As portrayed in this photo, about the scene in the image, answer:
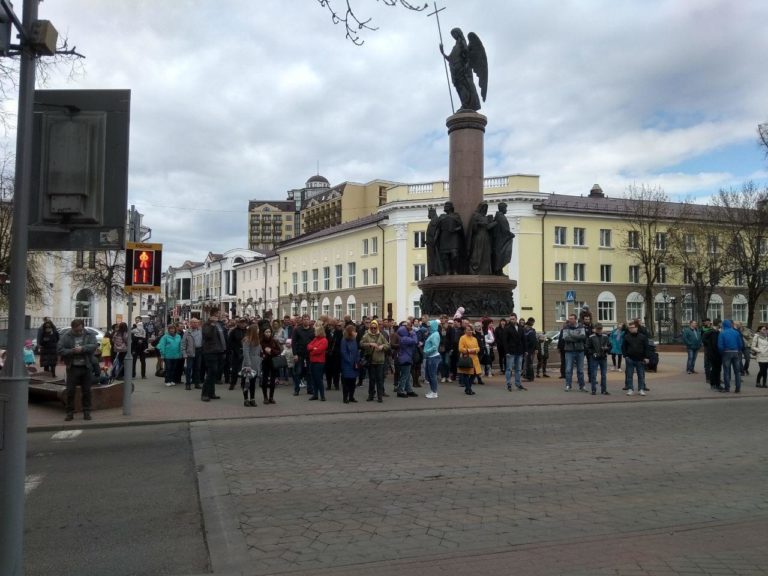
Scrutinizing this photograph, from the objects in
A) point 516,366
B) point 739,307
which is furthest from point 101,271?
point 739,307

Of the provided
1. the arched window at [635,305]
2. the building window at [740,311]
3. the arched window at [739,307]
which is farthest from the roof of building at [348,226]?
the building window at [740,311]

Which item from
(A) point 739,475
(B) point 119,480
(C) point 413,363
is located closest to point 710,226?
(C) point 413,363

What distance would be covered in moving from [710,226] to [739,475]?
50.5 m

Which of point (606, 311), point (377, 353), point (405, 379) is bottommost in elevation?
point (405, 379)

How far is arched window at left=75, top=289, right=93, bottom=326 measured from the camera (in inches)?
2709

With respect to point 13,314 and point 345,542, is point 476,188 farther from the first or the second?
point 13,314

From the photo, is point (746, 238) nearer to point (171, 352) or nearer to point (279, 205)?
point (171, 352)

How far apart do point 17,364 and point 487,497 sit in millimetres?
4618

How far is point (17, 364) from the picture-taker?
12.6 ft

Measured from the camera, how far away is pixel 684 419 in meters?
12.5

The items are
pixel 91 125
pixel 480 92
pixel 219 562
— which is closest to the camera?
pixel 91 125

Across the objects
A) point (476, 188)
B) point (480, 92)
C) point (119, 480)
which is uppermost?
point (480, 92)

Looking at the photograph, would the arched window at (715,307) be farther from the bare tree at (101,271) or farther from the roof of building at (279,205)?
the roof of building at (279,205)

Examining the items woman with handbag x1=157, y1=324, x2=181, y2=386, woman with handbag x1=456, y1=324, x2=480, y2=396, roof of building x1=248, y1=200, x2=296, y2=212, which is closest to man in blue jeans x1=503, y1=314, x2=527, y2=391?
woman with handbag x1=456, y1=324, x2=480, y2=396
